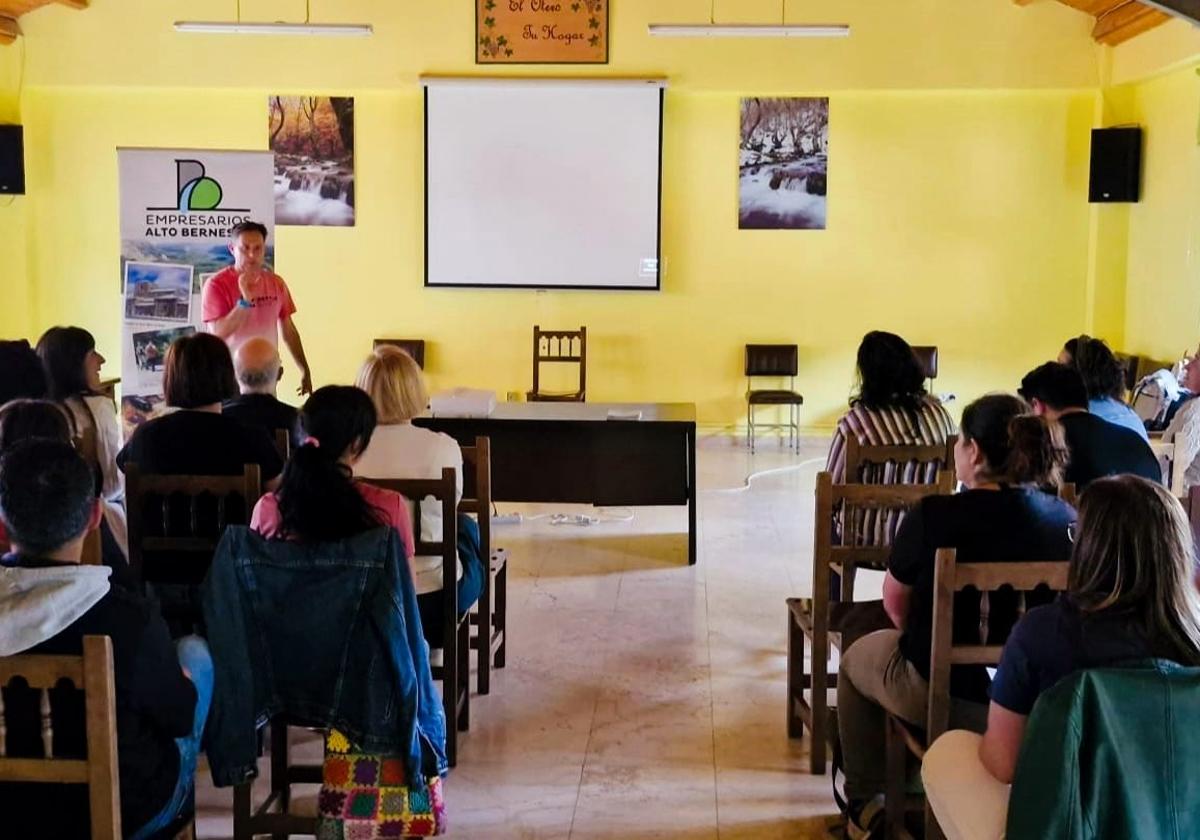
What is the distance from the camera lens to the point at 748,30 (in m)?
8.05

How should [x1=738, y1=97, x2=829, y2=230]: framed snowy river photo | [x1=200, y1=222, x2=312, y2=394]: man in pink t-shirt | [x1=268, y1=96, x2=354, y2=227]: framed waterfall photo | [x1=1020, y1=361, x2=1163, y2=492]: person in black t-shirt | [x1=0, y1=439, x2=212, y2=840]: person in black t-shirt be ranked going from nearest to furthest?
1. [x1=0, y1=439, x2=212, y2=840]: person in black t-shirt
2. [x1=1020, y1=361, x2=1163, y2=492]: person in black t-shirt
3. [x1=200, y1=222, x2=312, y2=394]: man in pink t-shirt
4. [x1=738, y1=97, x2=829, y2=230]: framed snowy river photo
5. [x1=268, y1=96, x2=354, y2=227]: framed waterfall photo

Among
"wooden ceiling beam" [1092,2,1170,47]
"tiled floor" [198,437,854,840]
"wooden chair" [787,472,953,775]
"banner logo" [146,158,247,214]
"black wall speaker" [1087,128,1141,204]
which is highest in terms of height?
"wooden ceiling beam" [1092,2,1170,47]

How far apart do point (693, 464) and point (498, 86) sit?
165 inches

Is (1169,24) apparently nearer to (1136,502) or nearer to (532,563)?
(532,563)

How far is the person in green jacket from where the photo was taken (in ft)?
6.23

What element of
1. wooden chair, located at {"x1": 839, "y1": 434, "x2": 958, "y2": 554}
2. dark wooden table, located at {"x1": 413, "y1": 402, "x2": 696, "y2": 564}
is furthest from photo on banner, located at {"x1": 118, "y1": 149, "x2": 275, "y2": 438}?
wooden chair, located at {"x1": 839, "y1": 434, "x2": 958, "y2": 554}

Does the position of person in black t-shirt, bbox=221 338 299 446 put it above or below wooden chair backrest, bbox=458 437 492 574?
above

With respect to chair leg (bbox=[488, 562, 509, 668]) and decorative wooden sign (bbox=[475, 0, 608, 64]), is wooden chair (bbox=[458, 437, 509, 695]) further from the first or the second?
decorative wooden sign (bbox=[475, 0, 608, 64])

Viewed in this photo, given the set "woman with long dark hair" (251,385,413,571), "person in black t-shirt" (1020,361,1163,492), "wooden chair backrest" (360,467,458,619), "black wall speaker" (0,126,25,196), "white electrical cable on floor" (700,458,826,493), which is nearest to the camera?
"woman with long dark hair" (251,385,413,571)

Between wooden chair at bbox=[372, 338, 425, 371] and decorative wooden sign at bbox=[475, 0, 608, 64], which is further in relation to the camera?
wooden chair at bbox=[372, 338, 425, 371]

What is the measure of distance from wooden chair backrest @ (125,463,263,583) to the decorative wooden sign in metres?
6.29

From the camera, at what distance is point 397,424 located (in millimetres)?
3734

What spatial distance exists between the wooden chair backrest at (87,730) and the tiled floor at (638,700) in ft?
4.10

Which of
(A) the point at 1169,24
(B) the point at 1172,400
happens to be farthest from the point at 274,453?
(A) the point at 1169,24
